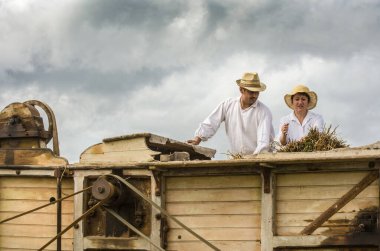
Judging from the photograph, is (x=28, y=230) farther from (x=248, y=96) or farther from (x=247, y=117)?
(x=248, y=96)

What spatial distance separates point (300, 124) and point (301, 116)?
0.41 feet

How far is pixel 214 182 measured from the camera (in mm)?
9633

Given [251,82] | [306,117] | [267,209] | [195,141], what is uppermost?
[251,82]

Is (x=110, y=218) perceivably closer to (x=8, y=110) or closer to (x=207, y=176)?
(x=207, y=176)

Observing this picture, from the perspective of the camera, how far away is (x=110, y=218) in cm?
1021

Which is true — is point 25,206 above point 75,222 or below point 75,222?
above

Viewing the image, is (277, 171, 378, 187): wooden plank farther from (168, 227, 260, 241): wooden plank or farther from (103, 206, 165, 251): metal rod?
(103, 206, 165, 251): metal rod

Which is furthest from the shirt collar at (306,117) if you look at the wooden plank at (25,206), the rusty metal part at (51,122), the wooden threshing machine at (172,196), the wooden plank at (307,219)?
the rusty metal part at (51,122)

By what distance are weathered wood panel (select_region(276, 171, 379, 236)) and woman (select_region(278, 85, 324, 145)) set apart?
121 centimetres

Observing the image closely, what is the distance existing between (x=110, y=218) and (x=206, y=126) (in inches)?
80.4

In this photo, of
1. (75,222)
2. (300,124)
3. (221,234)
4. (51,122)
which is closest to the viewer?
(221,234)

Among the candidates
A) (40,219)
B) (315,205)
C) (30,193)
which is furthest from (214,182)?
(30,193)

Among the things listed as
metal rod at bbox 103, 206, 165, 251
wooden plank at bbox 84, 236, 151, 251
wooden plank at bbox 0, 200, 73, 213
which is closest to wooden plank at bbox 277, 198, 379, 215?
metal rod at bbox 103, 206, 165, 251

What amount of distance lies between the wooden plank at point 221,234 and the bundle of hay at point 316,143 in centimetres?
117
